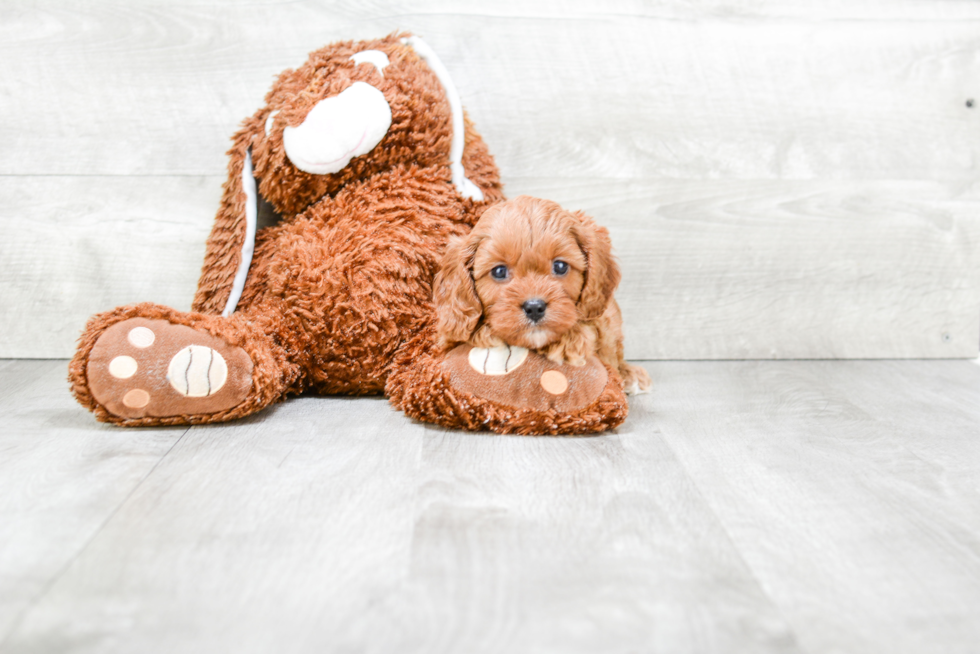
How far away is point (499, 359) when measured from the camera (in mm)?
932

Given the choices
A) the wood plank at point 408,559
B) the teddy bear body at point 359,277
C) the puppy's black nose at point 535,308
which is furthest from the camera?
the teddy bear body at point 359,277

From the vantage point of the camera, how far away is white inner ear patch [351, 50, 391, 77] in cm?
107

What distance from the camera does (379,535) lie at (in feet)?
2.26

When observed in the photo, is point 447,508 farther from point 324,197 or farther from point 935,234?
point 935,234

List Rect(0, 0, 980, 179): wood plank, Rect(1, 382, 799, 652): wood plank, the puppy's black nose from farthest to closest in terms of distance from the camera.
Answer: Rect(0, 0, 980, 179): wood plank < the puppy's black nose < Rect(1, 382, 799, 652): wood plank

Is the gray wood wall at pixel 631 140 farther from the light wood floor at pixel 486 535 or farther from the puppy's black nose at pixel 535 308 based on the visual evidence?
the puppy's black nose at pixel 535 308

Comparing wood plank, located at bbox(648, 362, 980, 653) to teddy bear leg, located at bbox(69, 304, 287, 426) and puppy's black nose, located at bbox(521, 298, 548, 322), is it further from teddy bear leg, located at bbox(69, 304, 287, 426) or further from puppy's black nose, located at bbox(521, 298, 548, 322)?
teddy bear leg, located at bbox(69, 304, 287, 426)

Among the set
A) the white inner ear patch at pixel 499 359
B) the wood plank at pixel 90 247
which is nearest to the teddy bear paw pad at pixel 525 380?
Result: the white inner ear patch at pixel 499 359

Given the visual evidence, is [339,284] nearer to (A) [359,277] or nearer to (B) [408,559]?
(A) [359,277]

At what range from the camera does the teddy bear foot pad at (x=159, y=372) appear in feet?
2.98

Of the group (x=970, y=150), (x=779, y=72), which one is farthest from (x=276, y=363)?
(x=970, y=150)

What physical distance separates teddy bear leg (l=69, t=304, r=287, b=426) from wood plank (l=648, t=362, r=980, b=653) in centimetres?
52

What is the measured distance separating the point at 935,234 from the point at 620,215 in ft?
1.85

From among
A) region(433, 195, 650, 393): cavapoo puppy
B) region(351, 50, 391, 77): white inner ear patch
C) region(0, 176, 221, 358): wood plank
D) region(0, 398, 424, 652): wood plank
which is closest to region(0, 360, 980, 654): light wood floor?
region(0, 398, 424, 652): wood plank
